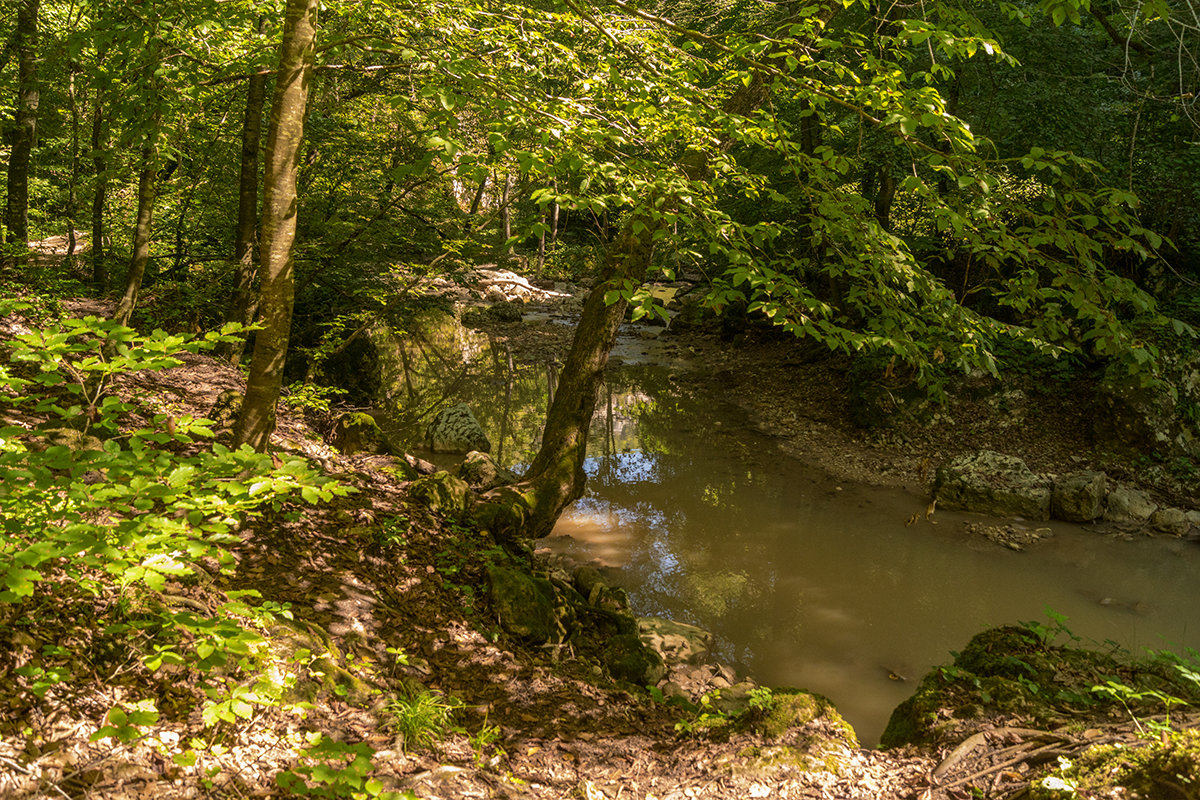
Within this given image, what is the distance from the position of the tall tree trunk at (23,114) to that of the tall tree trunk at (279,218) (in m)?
6.41

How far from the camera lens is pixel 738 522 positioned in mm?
8766

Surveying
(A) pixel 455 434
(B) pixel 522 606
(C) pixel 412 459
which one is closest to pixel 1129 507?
(B) pixel 522 606

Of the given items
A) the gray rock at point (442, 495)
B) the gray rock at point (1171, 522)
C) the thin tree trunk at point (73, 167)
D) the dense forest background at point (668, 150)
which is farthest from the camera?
the thin tree trunk at point (73, 167)

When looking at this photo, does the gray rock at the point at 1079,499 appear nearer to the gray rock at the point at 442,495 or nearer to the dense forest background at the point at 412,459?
the dense forest background at the point at 412,459

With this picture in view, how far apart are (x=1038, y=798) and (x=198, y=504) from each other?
3144 mm

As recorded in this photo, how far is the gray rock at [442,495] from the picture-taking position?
5.93m

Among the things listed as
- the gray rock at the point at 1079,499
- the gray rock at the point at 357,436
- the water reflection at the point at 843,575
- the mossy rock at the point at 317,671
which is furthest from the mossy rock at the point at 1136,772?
the gray rock at the point at 1079,499

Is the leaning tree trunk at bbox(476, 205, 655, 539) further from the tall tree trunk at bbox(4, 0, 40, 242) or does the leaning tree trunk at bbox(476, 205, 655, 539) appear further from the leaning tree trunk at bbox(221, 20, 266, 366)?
the tall tree trunk at bbox(4, 0, 40, 242)

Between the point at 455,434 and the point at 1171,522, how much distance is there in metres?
10.6

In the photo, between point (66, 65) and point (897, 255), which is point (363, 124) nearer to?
point (66, 65)

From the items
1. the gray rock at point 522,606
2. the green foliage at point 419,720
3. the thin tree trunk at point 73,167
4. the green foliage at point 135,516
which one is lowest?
the gray rock at point 522,606

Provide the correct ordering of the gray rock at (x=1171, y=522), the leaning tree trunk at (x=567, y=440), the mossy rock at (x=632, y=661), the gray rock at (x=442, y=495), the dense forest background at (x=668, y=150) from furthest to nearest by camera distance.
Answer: the gray rock at (x=1171, y=522) < the leaning tree trunk at (x=567, y=440) < the gray rock at (x=442, y=495) < the mossy rock at (x=632, y=661) < the dense forest background at (x=668, y=150)

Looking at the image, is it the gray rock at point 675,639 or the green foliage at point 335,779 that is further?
the gray rock at point 675,639

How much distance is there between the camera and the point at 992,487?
9.05 metres
